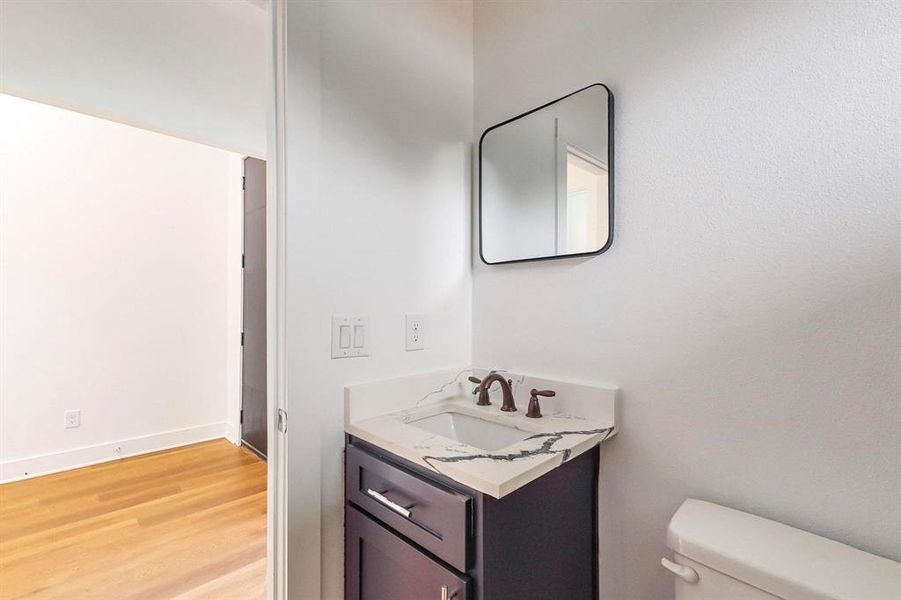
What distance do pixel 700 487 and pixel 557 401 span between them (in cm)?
42

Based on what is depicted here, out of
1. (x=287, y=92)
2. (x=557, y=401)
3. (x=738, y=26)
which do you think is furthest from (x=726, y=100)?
(x=287, y=92)

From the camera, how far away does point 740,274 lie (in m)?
0.94

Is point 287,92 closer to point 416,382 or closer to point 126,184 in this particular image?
point 416,382

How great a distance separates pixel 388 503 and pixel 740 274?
3.33ft

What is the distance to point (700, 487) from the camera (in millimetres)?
998

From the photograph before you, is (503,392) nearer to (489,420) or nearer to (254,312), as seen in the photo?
(489,420)

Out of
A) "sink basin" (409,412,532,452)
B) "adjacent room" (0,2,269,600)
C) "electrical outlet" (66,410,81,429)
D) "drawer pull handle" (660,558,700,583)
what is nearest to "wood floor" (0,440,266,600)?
"adjacent room" (0,2,269,600)

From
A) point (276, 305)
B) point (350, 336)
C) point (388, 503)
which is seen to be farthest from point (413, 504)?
point (276, 305)

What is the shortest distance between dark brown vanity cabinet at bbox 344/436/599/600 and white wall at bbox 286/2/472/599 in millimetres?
131

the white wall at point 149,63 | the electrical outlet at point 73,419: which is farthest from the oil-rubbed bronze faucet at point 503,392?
the electrical outlet at point 73,419

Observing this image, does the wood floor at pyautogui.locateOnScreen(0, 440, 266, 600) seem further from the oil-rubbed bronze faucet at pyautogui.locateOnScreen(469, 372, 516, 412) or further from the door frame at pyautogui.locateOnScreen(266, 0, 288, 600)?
the oil-rubbed bronze faucet at pyautogui.locateOnScreen(469, 372, 516, 412)

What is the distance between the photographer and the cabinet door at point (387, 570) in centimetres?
88

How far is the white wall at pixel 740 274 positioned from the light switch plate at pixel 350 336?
580 mm

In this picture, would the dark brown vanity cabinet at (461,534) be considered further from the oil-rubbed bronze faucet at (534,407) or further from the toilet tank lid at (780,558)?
the toilet tank lid at (780,558)
